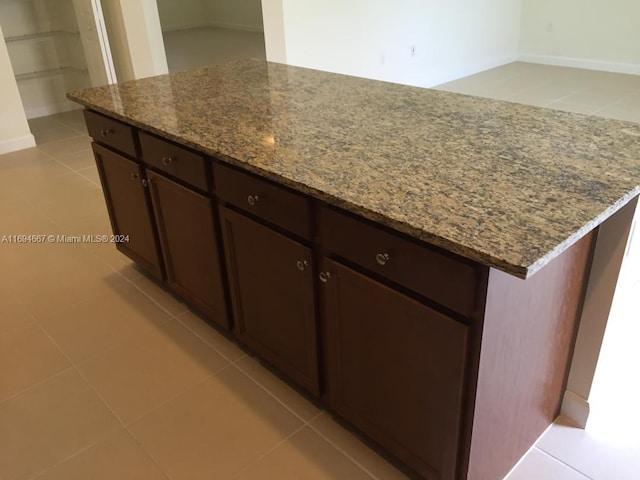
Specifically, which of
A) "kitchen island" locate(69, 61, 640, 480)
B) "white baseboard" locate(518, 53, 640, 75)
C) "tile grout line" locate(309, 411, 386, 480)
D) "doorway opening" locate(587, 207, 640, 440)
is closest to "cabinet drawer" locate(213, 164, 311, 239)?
"kitchen island" locate(69, 61, 640, 480)

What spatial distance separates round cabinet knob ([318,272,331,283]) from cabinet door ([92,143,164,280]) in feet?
3.44

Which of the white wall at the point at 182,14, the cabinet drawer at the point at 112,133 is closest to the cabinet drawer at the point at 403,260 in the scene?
the cabinet drawer at the point at 112,133

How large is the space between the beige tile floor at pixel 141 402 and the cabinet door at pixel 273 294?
181 millimetres

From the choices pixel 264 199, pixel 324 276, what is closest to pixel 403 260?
pixel 324 276

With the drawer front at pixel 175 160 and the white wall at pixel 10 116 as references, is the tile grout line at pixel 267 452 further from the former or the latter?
the white wall at pixel 10 116

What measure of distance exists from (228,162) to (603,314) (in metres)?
1.20

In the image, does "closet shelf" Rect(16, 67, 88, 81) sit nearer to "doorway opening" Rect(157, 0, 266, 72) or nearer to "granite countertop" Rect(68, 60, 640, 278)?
"doorway opening" Rect(157, 0, 266, 72)

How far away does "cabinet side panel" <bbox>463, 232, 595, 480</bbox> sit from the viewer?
1.32 metres

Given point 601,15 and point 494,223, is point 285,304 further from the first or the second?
point 601,15

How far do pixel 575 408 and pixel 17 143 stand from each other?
4765mm

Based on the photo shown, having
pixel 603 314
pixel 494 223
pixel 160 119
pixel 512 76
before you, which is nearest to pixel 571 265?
pixel 603 314

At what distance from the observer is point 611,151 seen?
1.56 m

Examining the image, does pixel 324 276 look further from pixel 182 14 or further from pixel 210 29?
pixel 182 14

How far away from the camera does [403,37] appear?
5586mm
